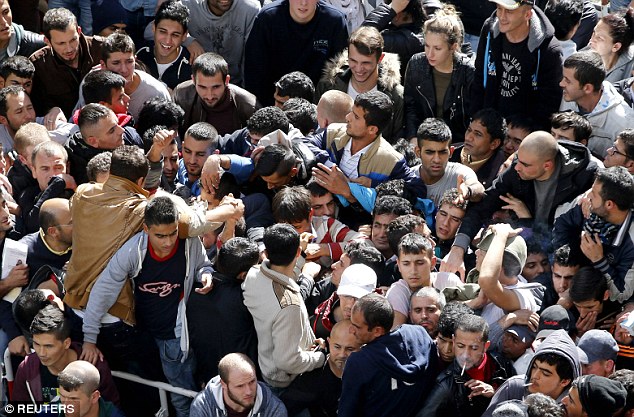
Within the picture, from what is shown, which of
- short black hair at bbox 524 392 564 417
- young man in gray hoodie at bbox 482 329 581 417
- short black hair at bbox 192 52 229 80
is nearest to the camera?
short black hair at bbox 524 392 564 417

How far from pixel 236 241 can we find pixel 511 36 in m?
2.71

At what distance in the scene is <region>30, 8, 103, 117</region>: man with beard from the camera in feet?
30.1

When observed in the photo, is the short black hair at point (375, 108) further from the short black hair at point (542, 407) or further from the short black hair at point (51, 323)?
the short black hair at point (542, 407)

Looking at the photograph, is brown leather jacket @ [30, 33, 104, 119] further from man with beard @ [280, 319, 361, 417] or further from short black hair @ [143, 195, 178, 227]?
man with beard @ [280, 319, 361, 417]

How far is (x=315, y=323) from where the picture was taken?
7461mm

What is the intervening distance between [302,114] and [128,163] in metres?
1.73

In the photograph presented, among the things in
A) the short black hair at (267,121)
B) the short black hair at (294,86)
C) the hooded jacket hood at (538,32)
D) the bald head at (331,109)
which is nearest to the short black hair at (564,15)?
the hooded jacket hood at (538,32)

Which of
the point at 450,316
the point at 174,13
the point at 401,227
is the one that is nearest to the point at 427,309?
the point at 450,316

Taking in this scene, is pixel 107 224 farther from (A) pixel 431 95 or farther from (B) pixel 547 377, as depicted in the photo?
(A) pixel 431 95

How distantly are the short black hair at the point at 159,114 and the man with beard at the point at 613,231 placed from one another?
10.3ft

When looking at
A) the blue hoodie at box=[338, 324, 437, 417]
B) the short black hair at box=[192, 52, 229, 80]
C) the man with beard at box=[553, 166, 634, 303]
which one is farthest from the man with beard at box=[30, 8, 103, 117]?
the man with beard at box=[553, 166, 634, 303]

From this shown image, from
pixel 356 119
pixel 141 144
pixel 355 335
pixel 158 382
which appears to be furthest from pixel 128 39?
pixel 355 335

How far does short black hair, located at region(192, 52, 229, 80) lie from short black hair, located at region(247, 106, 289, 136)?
0.69m

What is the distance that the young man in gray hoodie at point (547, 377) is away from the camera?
6.49 m
